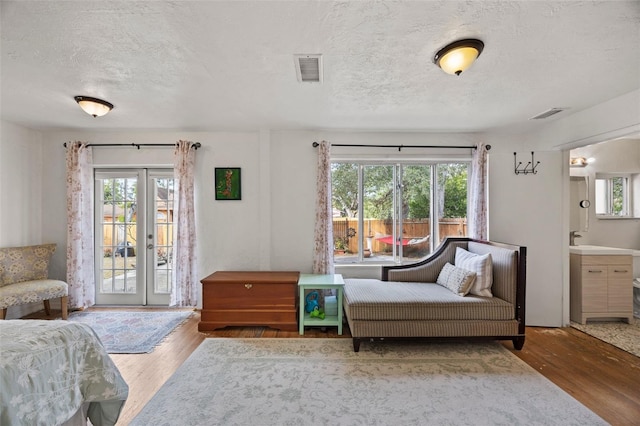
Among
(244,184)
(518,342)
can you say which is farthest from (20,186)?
(518,342)

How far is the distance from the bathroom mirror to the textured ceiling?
5.16ft

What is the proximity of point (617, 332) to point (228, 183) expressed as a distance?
15.7 feet

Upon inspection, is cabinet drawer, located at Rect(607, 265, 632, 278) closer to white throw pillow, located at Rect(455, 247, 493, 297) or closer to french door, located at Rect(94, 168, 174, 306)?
white throw pillow, located at Rect(455, 247, 493, 297)

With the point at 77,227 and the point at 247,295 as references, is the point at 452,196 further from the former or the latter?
the point at 77,227

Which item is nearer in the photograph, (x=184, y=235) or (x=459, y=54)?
(x=459, y=54)

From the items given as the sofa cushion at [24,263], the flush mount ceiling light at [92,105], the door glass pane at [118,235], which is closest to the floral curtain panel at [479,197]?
the flush mount ceiling light at [92,105]

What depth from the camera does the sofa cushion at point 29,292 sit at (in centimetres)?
283

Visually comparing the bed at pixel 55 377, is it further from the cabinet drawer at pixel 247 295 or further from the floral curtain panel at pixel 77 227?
the floral curtain panel at pixel 77 227

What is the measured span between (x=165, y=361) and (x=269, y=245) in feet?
5.37

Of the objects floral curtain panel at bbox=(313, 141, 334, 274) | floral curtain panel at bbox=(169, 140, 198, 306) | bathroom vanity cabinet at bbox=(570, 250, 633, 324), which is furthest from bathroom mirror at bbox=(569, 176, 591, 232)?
floral curtain panel at bbox=(169, 140, 198, 306)

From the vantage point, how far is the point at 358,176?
3.74 m

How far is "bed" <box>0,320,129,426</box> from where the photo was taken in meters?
1.10

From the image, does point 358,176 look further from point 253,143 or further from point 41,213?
point 41,213

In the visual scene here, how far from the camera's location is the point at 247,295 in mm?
3049
